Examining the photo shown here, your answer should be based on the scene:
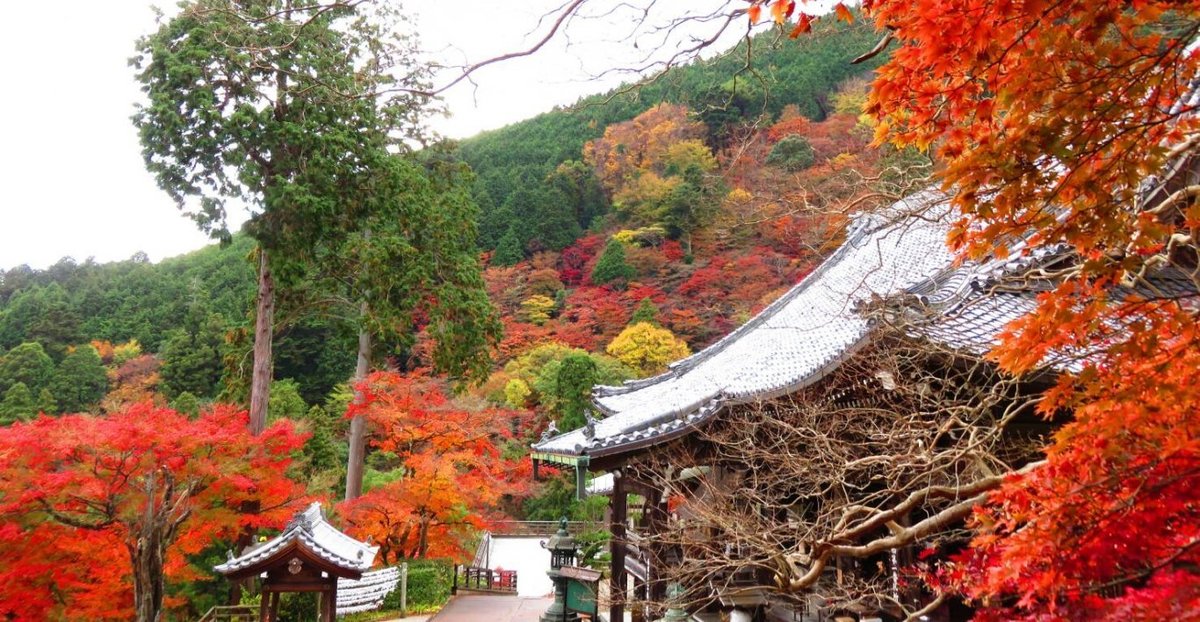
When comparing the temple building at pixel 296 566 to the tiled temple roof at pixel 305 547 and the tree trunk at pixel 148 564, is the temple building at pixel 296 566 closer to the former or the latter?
Answer: the tiled temple roof at pixel 305 547

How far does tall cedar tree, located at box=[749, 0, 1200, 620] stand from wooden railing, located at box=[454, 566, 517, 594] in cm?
1539

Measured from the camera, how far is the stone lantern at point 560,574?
9.44m

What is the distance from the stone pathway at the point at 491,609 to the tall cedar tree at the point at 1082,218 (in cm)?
1201

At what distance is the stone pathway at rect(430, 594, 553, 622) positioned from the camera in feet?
45.8

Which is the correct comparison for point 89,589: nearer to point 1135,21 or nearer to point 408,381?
point 408,381

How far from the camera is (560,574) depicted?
30.8 ft

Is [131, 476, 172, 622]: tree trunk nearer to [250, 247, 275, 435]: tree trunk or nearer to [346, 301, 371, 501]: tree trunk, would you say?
[250, 247, 275, 435]: tree trunk

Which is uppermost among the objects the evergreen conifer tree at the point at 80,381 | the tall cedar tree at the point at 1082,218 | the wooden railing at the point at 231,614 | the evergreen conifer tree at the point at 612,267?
the evergreen conifer tree at the point at 612,267

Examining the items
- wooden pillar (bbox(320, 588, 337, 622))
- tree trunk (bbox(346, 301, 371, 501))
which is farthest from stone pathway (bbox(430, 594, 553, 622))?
wooden pillar (bbox(320, 588, 337, 622))

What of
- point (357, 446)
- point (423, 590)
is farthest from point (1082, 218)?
point (357, 446)

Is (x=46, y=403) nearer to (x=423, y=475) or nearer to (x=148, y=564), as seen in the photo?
(x=423, y=475)

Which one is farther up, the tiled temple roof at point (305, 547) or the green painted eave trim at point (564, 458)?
the green painted eave trim at point (564, 458)

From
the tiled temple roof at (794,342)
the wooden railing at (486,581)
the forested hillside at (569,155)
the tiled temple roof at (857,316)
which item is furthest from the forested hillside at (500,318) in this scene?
the tiled temple roof at (857,316)

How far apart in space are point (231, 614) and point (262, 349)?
5.05 m
